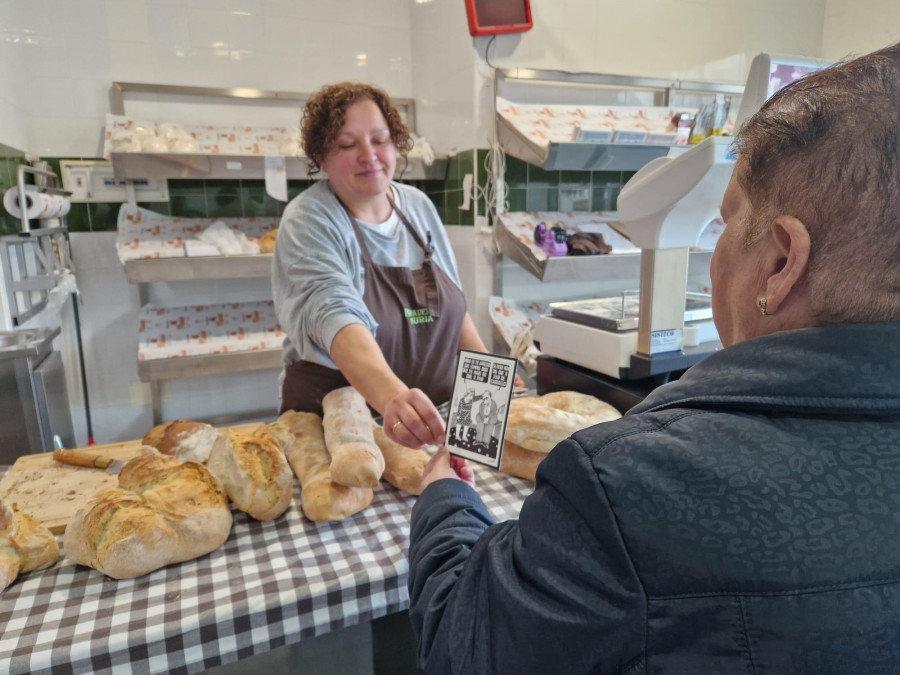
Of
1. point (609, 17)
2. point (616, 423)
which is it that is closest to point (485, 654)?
point (616, 423)

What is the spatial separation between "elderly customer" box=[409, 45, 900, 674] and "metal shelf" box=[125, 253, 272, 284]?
2899 millimetres

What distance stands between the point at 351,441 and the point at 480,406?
1.29 feet

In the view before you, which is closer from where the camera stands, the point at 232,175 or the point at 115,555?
the point at 115,555

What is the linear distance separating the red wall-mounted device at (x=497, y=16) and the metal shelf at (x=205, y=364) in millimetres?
2055

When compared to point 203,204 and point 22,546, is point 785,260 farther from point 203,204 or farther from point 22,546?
point 203,204

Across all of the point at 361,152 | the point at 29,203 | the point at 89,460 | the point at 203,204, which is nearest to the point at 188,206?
the point at 203,204

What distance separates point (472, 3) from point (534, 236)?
119 cm

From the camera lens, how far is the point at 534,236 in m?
3.07

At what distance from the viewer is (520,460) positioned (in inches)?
53.2

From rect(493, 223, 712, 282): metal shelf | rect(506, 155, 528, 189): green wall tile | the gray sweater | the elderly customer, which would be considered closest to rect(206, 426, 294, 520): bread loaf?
the gray sweater

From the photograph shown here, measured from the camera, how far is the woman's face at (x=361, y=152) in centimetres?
183

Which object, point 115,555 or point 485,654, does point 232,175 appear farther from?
point 485,654

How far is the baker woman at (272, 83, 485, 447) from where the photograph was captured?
1.62m

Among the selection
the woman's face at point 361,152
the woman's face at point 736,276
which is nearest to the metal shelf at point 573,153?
the woman's face at point 361,152
